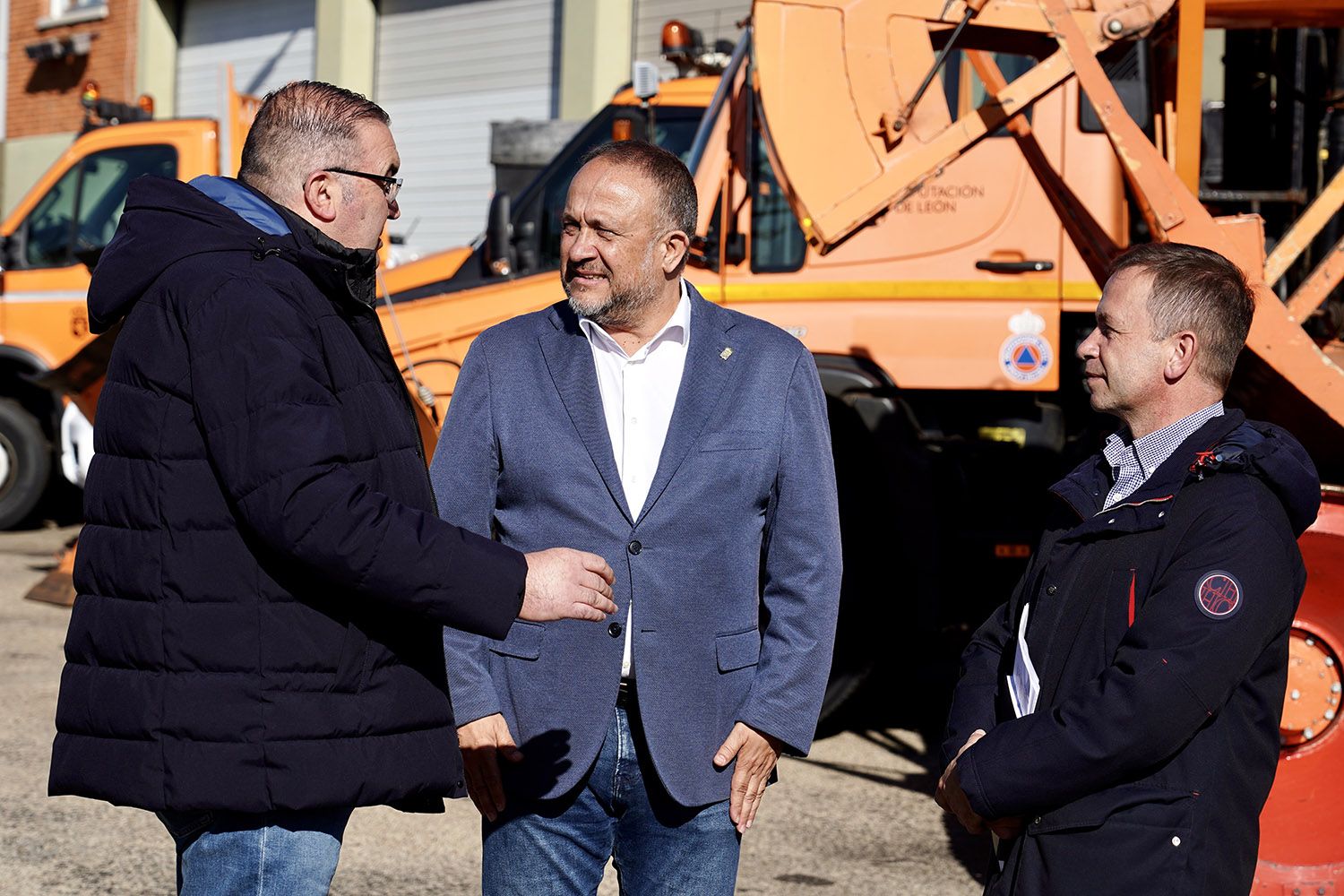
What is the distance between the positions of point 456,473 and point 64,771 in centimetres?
82

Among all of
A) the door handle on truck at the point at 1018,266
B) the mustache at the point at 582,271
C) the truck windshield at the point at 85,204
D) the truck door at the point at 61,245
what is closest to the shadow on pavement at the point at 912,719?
the door handle on truck at the point at 1018,266

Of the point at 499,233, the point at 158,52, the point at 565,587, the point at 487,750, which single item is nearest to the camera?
the point at 565,587

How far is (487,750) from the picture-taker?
260cm

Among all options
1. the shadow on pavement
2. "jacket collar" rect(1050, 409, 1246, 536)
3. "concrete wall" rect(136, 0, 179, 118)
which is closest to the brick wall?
"concrete wall" rect(136, 0, 179, 118)

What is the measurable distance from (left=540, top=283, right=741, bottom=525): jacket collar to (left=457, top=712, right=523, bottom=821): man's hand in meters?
0.43

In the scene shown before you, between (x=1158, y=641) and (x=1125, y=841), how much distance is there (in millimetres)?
304

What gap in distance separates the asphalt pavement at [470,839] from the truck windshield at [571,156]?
7.80ft

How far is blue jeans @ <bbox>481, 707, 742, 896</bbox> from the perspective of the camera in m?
2.61

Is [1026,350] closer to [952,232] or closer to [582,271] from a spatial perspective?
[952,232]

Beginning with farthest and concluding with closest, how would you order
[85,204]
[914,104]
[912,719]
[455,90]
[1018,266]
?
[455,90] < [85,204] < [912,719] < [1018,266] < [914,104]

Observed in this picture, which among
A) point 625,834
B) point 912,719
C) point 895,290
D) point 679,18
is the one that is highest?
point 679,18

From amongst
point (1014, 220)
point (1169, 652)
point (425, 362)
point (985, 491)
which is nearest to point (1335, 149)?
point (1014, 220)

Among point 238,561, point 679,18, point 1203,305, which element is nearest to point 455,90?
point 679,18

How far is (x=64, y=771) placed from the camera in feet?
7.30
